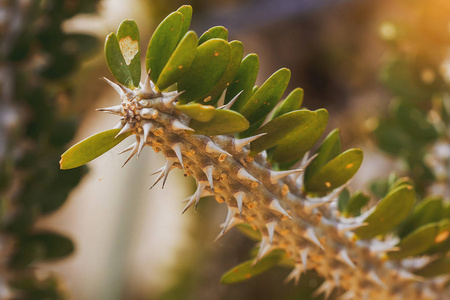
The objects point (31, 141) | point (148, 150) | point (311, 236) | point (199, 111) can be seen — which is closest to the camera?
point (199, 111)

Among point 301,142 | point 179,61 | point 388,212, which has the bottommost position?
point 388,212

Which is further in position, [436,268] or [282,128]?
[436,268]

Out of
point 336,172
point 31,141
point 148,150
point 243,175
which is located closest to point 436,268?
point 336,172

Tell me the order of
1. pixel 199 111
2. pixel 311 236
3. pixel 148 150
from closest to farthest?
pixel 199 111 < pixel 311 236 < pixel 148 150

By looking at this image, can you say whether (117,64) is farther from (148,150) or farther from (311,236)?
(148,150)

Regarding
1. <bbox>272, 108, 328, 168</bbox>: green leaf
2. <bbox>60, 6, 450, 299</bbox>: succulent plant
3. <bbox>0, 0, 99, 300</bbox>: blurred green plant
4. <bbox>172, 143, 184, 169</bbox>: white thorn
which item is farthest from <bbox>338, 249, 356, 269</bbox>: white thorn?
<bbox>0, 0, 99, 300</bbox>: blurred green plant

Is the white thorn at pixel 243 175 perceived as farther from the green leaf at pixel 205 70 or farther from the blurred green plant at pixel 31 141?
the blurred green plant at pixel 31 141

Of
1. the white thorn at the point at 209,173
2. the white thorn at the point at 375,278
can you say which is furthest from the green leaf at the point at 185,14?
the white thorn at the point at 375,278

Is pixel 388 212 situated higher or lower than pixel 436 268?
higher
